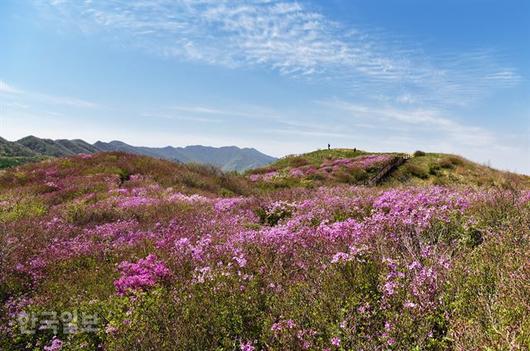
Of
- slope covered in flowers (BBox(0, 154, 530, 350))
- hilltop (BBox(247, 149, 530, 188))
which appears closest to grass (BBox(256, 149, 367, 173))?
A: hilltop (BBox(247, 149, 530, 188))

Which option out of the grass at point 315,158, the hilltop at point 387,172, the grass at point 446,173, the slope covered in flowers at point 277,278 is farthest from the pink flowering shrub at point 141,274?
the grass at point 315,158

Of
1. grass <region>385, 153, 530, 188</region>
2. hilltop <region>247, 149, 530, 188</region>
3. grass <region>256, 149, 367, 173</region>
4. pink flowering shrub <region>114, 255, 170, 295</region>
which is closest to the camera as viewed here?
pink flowering shrub <region>114, 255, 170, 295</region>

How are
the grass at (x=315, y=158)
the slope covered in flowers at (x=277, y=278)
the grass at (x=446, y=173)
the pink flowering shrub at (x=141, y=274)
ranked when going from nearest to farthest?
1. the slope covered in flowers at (x=277, y=278)
2. the pink flowering shrub at (x=141, y=274)
3. the grass at (x=446, y=173)
4. the grass at (x=315, y=158)

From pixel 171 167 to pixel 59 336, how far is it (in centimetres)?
1975

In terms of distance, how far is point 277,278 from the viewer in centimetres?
577

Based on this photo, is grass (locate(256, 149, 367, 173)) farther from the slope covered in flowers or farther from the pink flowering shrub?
the pink flowering shrub

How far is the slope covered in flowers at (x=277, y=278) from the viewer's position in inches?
160

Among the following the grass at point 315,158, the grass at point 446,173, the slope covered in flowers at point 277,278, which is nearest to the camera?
the slope covered in flowers at point 277,278

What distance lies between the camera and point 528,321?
10.5 ft

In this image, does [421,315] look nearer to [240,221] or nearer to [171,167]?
[240,221]

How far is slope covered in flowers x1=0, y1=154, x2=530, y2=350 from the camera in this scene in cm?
407

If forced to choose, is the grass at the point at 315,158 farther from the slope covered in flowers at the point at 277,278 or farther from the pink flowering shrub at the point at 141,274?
the pink flowering shrub at the point at 141,274

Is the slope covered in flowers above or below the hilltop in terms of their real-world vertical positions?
below

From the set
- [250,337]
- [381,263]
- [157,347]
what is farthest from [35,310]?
[381,263]
